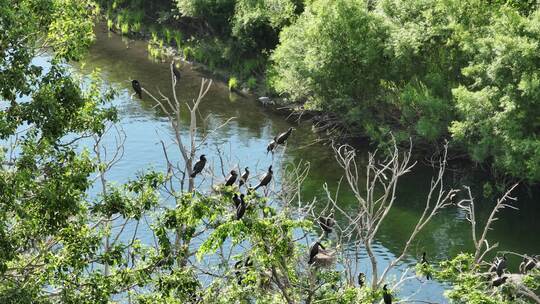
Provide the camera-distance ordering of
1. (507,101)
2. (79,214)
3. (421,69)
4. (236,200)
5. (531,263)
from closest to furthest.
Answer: (236,200) < (79,214) < (531,263) < (507,101) < (421,69)

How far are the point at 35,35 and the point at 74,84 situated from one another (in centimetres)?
142

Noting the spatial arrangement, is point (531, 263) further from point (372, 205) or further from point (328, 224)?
point (372, 205)

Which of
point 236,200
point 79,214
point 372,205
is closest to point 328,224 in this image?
point 372,205

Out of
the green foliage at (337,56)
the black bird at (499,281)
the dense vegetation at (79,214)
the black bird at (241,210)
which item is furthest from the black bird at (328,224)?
the green foliage at (337,56)

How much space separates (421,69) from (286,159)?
7119 millimetres

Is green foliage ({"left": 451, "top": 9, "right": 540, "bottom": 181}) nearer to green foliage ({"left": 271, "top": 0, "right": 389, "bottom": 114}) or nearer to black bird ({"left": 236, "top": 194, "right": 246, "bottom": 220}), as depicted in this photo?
green foliage ({"left": 271, "top": 0, "right": 389, "bottom": 114})

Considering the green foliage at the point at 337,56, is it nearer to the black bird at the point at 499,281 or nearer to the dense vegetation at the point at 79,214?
the black bird at the point at 499,281

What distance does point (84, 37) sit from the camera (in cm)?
1634

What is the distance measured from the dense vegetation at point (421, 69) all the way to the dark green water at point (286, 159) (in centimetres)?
158

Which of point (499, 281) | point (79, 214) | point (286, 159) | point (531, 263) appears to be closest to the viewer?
point (79, 214)

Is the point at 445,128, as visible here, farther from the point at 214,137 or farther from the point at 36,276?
the point at 36,276

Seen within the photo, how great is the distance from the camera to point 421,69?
41.7 metres

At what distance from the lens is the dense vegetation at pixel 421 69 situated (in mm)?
35312

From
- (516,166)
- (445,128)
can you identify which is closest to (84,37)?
(516,166)
